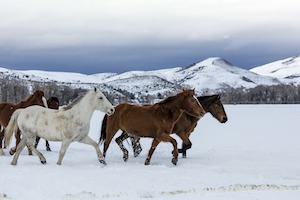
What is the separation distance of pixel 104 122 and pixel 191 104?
9.09ft

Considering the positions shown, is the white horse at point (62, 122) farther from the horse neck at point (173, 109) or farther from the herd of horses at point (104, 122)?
the horse neck at point (173, 109)

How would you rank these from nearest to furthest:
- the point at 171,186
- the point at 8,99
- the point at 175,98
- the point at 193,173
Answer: the point at 171,186 < the point at 193,173 < the point at 175,98 < the point at 8,99

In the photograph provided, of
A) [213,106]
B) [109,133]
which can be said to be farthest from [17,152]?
[213,106]

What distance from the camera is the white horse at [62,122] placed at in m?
9.45

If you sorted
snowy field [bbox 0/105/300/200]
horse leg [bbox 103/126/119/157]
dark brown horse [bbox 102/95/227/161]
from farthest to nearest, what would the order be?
dark brown horse [bbox 102/95/227/161] → horse leg [bbox 103/126/119/157] → snowy field [bbox 0/105/300/200]

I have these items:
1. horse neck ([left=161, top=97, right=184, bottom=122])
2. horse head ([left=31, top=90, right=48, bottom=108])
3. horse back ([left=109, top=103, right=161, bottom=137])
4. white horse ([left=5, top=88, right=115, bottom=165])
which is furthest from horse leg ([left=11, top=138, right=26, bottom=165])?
horse neck ([left=161, top=97, right=184, bottom=122])

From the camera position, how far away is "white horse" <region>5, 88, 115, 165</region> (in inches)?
372

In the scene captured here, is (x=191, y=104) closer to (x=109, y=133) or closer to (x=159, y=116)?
(x=159, y=116)

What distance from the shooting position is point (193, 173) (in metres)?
8.84

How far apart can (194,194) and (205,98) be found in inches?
249

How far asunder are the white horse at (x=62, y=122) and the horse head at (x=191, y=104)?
2.04m

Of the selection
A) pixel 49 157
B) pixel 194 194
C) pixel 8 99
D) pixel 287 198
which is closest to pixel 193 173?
pixel 194 194

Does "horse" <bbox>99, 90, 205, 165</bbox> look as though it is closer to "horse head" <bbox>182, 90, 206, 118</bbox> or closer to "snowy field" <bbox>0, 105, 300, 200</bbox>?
"horse head" <bbox>182, 90, 206, 118</bbox>

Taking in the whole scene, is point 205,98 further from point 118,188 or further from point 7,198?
point 7,198
